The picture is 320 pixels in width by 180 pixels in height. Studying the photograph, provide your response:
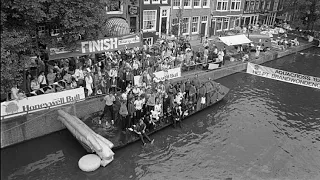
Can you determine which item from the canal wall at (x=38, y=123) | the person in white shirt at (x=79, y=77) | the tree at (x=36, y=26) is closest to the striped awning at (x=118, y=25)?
the tree at (x=36, y=26)

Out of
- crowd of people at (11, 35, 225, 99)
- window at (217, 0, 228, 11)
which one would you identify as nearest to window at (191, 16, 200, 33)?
window at (217, 0, 228, 11)

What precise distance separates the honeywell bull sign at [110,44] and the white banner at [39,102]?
10.8ft

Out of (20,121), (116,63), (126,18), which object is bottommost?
(20,121)

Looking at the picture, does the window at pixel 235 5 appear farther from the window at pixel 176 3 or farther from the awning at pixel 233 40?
the window at pixel 176 3

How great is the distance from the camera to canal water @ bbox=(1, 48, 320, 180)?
14.3m

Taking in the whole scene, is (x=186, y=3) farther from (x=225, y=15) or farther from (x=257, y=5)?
(x=257, y=5)

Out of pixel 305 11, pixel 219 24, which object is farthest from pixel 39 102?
pixel 305 11

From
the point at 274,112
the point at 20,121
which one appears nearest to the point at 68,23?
the point at 20,121

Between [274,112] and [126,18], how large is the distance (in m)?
15.9

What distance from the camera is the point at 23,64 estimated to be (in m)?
14.9

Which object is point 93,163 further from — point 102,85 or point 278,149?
point 278,149

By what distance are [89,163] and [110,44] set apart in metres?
9.20

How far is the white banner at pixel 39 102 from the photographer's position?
14685mm

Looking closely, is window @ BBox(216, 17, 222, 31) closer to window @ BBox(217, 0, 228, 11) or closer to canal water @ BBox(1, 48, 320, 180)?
window @ BBox(217, 0, 228, 11)
